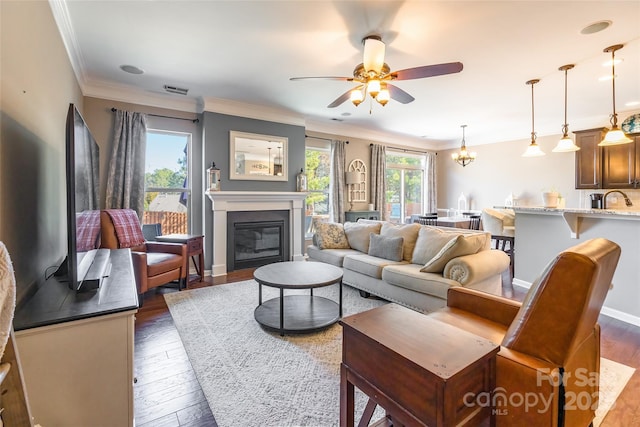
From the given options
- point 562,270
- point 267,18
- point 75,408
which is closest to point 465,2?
point 267,18

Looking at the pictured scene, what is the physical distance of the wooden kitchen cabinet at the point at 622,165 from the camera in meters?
4.74

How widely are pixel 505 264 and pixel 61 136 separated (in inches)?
168

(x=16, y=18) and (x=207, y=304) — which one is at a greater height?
(x=16, y=18)

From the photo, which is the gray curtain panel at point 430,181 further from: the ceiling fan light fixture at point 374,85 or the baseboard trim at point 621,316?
the ceiling fan light fixture at point 374,85

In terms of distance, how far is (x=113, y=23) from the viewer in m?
2.54

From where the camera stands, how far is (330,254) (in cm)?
409

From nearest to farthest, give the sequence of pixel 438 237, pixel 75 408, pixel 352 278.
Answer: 1. pixel 75 408
2. pixel 438 237
3. pixel 352 278

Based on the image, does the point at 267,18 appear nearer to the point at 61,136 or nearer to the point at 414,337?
the point at 61,136

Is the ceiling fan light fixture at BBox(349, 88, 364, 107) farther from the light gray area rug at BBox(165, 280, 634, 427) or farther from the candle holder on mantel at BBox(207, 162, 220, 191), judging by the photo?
the candle holder on mantel at BBox(207, 162, 220, 191)

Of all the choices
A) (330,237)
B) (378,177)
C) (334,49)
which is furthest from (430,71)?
(378,177)

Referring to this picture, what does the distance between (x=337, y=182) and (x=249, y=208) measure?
81.8 inches

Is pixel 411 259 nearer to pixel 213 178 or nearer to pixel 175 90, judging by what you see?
pixel 213 178

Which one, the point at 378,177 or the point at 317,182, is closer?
the point at 317,182

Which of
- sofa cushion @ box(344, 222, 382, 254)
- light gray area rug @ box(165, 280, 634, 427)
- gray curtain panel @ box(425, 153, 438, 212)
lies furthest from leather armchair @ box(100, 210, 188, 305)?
gray curtain panel @ box(425, 153, 438, 212)
